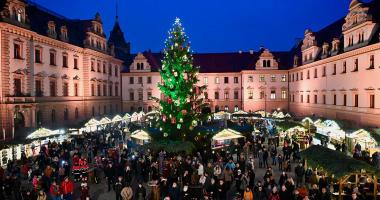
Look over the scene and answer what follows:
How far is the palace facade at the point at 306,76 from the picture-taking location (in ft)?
105

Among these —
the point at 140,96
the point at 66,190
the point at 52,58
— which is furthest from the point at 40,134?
the point at 140,96

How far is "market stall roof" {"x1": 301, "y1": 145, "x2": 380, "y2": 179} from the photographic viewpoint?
14.9m

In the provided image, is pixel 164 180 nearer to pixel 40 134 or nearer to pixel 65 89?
pixel 40 134

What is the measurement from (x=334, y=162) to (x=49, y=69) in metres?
32.5

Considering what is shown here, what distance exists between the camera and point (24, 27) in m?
Result: 33.1

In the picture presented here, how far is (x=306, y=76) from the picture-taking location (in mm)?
50031

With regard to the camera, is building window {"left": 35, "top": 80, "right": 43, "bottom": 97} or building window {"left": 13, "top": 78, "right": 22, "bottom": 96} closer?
building window {"left": 13, "top": 78, "right": 22, "bottom": 96}

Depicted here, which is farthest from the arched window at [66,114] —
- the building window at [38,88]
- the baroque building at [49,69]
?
the building window at [38,88]

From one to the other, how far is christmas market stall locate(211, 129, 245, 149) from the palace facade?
349cm

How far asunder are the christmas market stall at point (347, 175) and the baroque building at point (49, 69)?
88.7 feet

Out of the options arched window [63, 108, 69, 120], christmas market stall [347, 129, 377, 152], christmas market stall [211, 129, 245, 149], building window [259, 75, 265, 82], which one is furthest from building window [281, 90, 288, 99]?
arched window [63, 108, 69, 120]

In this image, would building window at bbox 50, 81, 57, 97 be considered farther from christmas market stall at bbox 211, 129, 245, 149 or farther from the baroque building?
christmas market stall at bbox 211, 129, 245, 149

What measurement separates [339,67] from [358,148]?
17.7 m

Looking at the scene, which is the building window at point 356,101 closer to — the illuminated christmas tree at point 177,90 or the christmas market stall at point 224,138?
the christmas market stall at point 224,138
